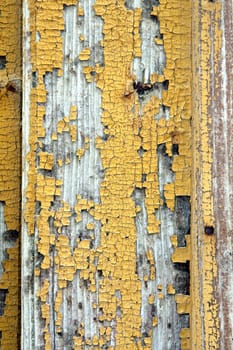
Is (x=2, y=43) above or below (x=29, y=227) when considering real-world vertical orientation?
above

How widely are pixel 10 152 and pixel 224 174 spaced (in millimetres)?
447

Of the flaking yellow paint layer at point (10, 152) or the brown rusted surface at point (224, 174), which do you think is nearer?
the brown rusted surface at point (224, 174)

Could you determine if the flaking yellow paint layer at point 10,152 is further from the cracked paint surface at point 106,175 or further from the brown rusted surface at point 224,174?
the brown rusted surface at point 224,174

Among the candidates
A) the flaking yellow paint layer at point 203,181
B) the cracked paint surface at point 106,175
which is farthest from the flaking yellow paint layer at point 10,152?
the flaking yellow paint layer at point 203,181

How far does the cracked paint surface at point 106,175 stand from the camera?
4.27 feet

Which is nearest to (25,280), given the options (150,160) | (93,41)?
(150,160)

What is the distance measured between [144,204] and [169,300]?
7.6 inches

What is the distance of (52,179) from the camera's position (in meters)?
1.32

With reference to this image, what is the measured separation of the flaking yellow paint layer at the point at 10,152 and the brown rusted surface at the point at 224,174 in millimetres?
415

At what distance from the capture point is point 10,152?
140 cm

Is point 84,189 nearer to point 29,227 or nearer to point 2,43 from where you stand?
point 29,227

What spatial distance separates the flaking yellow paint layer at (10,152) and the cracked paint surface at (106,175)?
0.08m

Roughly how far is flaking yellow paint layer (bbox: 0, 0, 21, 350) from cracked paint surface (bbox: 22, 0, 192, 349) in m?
0.08

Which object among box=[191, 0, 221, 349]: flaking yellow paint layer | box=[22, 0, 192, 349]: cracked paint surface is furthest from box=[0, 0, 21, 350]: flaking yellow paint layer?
box=[191, 0, 221, 349]: flaking yellow paint layer
